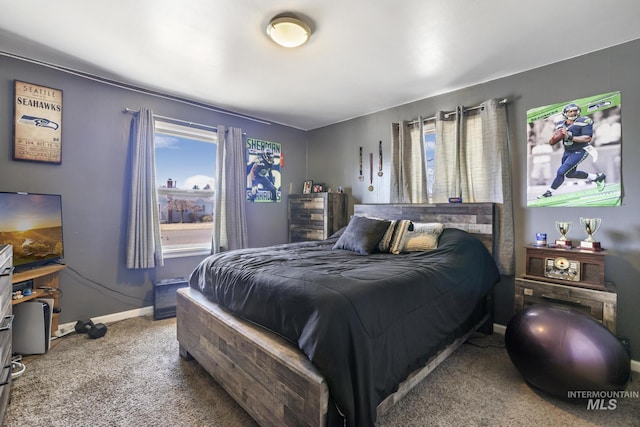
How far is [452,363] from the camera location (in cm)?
216

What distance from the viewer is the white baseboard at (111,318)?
8.58ft

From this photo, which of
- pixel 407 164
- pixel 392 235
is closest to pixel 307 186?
pixel 407 164

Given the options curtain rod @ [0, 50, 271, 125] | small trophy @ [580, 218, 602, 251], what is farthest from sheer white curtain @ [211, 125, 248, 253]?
small trophy @ [580, 218, 602, 251]

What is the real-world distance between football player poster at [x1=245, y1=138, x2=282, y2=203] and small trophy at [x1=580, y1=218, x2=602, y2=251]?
3.41m

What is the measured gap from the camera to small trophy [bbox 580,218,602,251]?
2102 mm

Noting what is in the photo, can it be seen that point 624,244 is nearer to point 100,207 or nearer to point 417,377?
point 417,377

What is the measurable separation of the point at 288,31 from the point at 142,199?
222cm

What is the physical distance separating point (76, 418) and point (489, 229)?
3254mm

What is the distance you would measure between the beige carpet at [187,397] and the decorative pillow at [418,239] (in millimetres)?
898

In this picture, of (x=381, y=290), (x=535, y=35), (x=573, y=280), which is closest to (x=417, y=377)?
(x=381, y=290)

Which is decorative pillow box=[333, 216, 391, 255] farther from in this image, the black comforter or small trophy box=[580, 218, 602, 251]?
small trophy box=[580, 218, 602, 251]

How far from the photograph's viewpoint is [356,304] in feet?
4.30

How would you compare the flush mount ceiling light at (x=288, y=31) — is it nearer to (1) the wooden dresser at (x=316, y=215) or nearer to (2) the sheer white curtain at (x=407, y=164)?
(2) the sheer white curtain at (x=407, y=164)

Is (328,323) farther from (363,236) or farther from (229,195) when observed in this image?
(229,195)
